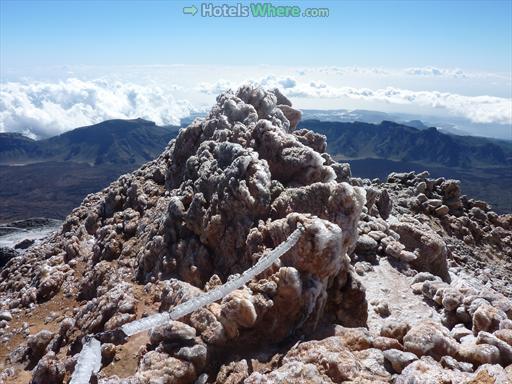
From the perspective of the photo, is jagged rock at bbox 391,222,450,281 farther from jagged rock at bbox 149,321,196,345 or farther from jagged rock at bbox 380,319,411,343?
jagged rock at bbox 149,321,196,345

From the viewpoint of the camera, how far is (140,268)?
23594 mm

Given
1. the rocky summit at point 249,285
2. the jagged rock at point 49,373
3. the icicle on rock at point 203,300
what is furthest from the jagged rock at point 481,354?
the jagged rock at point 49,373

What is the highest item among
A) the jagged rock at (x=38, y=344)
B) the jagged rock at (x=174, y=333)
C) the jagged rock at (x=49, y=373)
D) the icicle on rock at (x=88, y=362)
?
the jagged rock at (x=174, y=333)

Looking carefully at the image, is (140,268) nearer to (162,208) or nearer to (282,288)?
(162,208)

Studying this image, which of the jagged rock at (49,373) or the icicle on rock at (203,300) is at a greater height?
the icicle on rock at (203,300)

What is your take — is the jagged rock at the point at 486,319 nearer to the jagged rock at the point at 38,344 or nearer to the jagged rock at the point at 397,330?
the jagged rock at the point at 397,330

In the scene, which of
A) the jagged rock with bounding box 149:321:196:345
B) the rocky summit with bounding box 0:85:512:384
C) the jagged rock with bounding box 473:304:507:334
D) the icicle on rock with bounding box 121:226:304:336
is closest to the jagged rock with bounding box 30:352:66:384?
the rocky summit with bounding box 0:85:512:384

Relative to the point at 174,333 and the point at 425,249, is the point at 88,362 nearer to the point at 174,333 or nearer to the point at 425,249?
the point at 174,333

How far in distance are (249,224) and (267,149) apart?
6.00m

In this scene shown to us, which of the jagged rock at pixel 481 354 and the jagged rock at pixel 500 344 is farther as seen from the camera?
the jagged rock at pixel 500 344

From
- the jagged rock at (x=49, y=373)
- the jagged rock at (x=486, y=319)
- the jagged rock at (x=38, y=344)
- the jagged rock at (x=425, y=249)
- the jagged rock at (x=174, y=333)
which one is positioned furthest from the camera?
the jagged rock at (x=425, y=249)

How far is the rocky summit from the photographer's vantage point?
13.6 meters

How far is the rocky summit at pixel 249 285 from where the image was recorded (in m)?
13.6

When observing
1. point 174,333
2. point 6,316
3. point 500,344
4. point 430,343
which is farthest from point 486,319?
point 6,316
